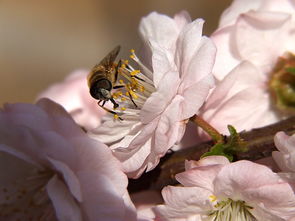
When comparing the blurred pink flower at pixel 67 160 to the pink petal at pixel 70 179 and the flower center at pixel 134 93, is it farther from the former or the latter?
the flower center at pixel 134 93

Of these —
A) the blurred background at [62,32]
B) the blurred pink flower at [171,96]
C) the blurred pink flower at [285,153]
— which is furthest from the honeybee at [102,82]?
the blurred background at [62,32]

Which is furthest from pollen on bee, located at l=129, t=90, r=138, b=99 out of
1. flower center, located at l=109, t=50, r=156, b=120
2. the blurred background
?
the blurred background

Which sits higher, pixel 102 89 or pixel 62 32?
pixel 102 89

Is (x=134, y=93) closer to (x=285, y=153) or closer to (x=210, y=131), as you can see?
(x=210, y=131)

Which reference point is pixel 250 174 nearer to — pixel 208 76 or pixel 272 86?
pixel 208 76

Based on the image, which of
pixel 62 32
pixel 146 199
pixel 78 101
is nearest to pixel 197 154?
pixel 146 199
